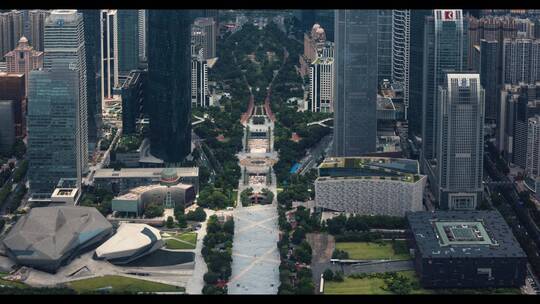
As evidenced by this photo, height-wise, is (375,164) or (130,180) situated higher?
(375,164)

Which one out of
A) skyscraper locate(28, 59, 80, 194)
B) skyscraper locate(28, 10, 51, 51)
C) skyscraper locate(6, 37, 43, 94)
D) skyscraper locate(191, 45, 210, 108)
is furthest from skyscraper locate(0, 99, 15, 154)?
skyscraper locate(28, 10, 51, 51)

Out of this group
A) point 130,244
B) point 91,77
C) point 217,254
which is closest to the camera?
point 217,254

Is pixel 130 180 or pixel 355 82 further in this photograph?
pixel 355 82

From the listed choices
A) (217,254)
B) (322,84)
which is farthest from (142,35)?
(217,254)

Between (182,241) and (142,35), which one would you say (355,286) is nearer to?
(182,241)

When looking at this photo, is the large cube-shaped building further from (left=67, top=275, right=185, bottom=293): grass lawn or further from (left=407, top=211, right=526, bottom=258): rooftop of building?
(left=67, top=275, right=185, bottom=293): grass lawn

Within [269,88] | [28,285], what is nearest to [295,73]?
[269,88]
